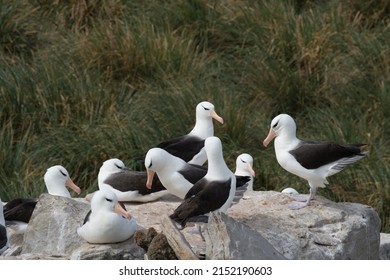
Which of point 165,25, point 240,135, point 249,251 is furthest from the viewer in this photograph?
point 165,25

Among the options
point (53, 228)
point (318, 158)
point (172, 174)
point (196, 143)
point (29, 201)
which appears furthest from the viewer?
point (196, 143)

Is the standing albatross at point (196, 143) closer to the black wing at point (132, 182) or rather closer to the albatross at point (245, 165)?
the albatross at point (245, 165)

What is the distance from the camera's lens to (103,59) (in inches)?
522

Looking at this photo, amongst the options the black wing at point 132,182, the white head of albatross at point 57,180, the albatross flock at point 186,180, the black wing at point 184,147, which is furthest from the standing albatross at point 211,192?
the white head of albatross at point 57,180

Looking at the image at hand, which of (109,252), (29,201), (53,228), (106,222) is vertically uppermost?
(106,222)

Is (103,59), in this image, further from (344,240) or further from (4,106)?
(344,240)

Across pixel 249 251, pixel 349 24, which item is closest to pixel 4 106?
pixel 349 24

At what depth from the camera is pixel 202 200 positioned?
24.8 feet

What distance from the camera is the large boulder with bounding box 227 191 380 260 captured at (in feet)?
26.1

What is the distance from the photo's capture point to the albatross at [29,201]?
8594mm

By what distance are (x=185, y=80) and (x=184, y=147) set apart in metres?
3.36

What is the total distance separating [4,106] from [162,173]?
14.8ft

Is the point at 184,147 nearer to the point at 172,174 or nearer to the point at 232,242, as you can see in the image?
the point at 172,174

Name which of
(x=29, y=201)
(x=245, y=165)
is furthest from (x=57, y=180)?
(x=245, y=165)
